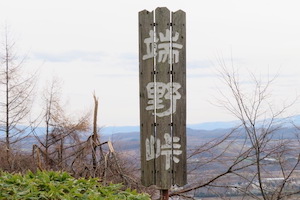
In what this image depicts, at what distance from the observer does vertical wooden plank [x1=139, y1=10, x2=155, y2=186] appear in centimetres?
561

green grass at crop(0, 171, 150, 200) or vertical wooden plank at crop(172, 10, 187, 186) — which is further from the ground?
vertical wooden plank at crop(172, 10, 187, 186)

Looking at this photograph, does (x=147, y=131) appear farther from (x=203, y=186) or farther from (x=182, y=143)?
(x=203, y=186)

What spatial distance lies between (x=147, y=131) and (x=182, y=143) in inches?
20.1

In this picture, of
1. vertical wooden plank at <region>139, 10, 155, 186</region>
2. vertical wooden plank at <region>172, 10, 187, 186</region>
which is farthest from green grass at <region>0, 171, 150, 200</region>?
vertical wooden plank at <region>172, 10, 187, 186</region>

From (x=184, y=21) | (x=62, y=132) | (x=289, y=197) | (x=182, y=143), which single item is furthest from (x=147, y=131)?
(x=62, y=132)

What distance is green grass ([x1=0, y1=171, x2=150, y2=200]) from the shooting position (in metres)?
2.95

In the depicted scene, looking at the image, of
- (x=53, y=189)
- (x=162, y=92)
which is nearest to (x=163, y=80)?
(x=162, y=92)

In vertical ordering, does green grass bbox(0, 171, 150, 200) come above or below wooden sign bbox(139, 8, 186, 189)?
below

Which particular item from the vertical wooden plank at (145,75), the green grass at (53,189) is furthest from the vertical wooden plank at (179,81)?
the green grass at (53,189)

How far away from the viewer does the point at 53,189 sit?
3.00m

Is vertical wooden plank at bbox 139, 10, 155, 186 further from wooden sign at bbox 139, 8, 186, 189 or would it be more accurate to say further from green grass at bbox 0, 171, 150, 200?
green grass at bbox 0, 171, 150, 200

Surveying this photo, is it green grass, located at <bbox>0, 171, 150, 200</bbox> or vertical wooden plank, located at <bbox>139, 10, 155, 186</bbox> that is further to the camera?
vertical wooden plank, located at <bbox>139, 10, 155, 186</bbox>

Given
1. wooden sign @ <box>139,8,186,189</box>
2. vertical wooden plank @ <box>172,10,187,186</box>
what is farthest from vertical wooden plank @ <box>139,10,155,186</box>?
vertical wooden plank @ <box>172,10,187,186</box>

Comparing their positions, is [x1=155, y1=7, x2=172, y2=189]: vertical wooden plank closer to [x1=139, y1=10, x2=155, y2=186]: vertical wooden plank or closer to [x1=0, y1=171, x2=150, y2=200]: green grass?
[x1=139, y1=10, x2=155, y2=186]: vertical wooden plank
